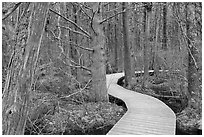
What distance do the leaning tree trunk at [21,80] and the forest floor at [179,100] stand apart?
16.1 feet

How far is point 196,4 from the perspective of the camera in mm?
6867

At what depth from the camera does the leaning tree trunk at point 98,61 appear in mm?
8466

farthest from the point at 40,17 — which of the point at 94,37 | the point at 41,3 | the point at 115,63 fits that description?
the point at 115,63

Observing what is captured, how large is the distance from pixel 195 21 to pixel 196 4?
1.59 feet

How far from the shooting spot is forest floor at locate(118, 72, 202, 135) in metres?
6.42

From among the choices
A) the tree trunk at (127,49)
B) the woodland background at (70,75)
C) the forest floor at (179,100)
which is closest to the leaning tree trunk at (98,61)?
the woodland background at (70,75)

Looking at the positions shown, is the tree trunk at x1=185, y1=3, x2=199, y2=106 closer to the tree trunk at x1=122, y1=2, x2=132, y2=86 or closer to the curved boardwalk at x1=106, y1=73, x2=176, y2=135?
the curved boardwalk at x1=106, y1=73, x2=176, y2=135

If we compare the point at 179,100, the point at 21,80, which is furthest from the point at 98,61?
the point at 21,80

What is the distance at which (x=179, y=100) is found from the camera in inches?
380

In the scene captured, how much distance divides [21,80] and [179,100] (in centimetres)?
839

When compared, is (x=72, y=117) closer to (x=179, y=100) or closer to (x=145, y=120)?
(x=145, y=120)

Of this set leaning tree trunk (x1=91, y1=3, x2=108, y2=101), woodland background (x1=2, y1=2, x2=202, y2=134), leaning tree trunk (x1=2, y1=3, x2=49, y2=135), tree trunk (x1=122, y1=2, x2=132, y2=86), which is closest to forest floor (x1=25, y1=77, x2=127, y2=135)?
woodland background (x1=2, y1=2, x2=202, y2=134)

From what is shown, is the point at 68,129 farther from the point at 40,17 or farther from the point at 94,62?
the point at 40,17

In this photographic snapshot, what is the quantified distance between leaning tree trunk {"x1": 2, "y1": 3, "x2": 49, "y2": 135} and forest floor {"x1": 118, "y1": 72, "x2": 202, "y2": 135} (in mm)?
4921
